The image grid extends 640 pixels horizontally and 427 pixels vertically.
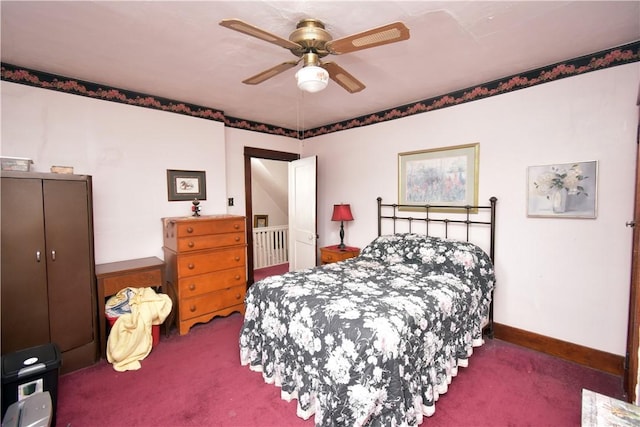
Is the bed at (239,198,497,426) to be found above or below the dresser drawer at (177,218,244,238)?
below

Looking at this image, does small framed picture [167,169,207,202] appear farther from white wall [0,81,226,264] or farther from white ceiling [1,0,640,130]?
white ceiling [1,0,640,130]

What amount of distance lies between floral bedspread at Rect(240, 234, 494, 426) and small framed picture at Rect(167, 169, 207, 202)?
5.64 feet

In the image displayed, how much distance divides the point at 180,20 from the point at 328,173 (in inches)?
113

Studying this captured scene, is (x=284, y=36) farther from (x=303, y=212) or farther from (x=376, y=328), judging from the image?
(x=303, y=212)

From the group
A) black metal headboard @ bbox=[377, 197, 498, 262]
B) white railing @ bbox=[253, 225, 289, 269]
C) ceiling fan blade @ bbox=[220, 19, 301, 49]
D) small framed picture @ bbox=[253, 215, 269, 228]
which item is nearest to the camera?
ceiling fan blade @ bbox=[220, 19, 301, 49]

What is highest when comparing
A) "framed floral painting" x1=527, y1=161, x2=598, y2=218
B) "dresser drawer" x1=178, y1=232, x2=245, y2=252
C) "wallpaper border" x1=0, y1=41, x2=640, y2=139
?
"wallpaper border" x1=0, y1=41, x2=640, y2=139

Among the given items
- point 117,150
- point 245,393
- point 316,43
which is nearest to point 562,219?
point 316,43

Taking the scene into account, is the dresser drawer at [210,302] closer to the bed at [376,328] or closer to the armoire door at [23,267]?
the bed at [376,328]

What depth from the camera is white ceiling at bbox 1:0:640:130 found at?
1.66m

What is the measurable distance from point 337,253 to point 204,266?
161 cm

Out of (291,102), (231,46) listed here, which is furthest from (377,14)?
(291,102)

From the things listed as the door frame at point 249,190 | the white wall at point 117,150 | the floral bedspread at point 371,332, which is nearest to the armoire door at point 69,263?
the white wall at point 117,150

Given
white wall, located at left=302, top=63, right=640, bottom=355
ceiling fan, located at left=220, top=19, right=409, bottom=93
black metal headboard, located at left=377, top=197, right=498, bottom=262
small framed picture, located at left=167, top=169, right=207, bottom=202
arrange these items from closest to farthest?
ceiling fan, located at left=220, top=19, right=409, bottom=93 → white wall, located at left=302, top=63, right=640, bottom=355 → black metal headboard, located at left=377, top=197, right=498, bottom=262 → small framed picture, located at left=167, top=169, right=207, bottom=202

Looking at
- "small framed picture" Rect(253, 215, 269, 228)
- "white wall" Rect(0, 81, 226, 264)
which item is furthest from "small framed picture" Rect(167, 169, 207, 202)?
"small framed picture" Rect(253, 215, 269, 228)
